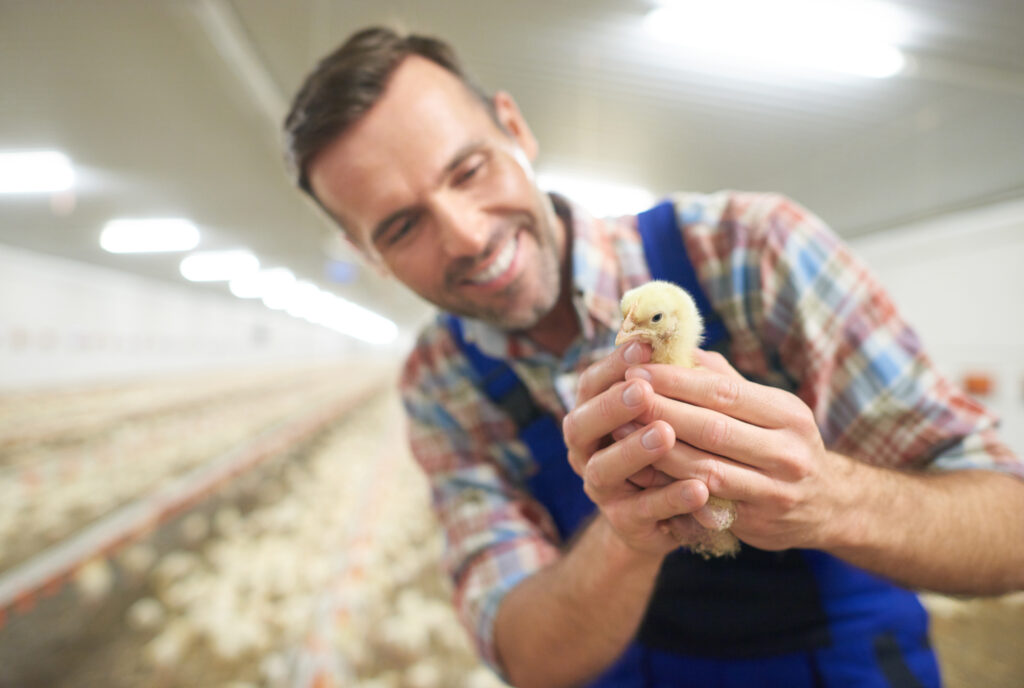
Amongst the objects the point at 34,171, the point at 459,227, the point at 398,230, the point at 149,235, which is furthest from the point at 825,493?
the point at 149,235

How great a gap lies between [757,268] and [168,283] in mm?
10852

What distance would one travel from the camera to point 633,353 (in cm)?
35

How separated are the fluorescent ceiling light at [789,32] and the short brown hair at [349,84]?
429mm

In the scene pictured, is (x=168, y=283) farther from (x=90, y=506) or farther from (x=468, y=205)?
(x=468, y=205)

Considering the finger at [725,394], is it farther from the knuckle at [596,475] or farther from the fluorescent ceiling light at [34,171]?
the fluorescent ceiling light at [34,171]

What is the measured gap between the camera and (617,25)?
2.85 ft

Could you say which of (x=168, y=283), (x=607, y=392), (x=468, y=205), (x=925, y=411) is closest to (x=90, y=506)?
(x=468, y=205)

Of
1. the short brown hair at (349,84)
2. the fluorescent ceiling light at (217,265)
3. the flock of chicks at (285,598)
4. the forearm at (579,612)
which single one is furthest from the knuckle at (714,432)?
the fluorescent ceiling light at (217,265)

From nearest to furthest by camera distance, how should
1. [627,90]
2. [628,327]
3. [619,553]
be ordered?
[628,327]
[619,553]
[627,90]

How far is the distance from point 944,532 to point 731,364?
377mm

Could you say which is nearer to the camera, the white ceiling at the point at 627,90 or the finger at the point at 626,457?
the finger at the point at 626,457

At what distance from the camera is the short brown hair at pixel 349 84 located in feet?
2.50

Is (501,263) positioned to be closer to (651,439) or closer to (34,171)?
(651,439)

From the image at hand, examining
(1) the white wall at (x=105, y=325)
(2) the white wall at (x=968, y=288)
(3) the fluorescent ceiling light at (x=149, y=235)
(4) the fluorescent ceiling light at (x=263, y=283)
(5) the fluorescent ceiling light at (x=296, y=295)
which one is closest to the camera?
(2) the white wall at (x=968, y=288)
